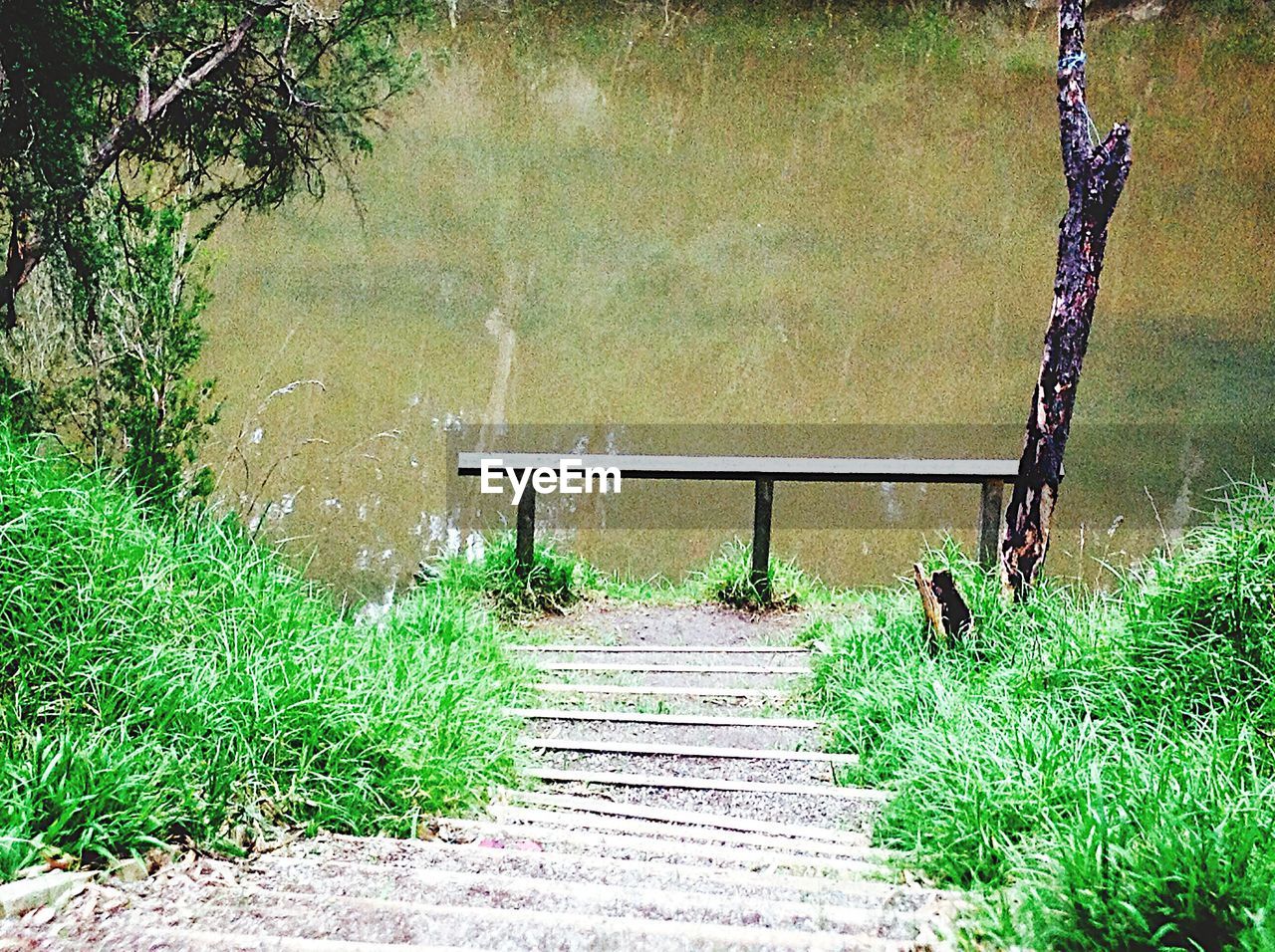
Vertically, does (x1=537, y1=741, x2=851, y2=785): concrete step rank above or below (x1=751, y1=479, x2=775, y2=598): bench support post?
below

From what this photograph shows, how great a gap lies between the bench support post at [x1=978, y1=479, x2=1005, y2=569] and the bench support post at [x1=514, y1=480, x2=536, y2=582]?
6.32ft

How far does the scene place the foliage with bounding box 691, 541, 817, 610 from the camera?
540 centimetres

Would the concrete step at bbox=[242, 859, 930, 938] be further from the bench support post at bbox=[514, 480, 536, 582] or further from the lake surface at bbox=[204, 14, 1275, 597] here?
the lake surface at bbox=[204, 14, 1275, 597]

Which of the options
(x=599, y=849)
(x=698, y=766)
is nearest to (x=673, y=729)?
(x=698, y=766)

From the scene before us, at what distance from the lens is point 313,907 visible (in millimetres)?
1785

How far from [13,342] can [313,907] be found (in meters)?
2.99

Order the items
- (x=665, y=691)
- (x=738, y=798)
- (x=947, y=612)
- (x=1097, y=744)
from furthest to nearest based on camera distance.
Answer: (x=665, y=691), (x=947, y=612), (x=738, y=798), (x=1097, y=744)

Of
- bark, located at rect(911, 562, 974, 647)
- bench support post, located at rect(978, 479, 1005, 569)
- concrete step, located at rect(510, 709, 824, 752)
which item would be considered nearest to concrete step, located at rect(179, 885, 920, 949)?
concrete step, located at rect(510, 709, 824, 752)

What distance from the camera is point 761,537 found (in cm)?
536

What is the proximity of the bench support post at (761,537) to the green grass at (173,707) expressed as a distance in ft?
7.75

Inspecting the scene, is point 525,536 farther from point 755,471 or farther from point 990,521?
point 990,521

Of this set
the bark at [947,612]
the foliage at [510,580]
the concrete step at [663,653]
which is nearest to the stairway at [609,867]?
the concrete step at [663,653]

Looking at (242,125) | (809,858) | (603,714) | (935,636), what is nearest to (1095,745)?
(809,858)

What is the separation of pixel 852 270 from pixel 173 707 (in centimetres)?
565
